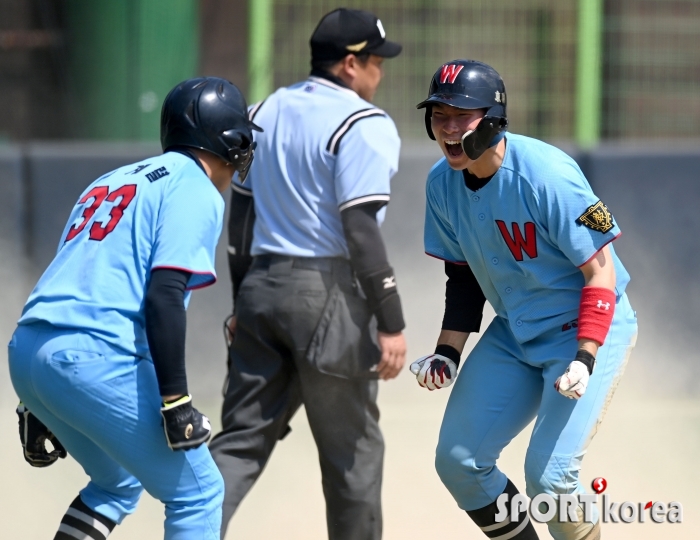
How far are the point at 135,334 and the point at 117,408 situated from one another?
0.23 m

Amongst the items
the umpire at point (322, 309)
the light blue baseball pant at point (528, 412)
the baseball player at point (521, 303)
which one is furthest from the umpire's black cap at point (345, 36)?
the light blue baseball pant at point (528, 412)

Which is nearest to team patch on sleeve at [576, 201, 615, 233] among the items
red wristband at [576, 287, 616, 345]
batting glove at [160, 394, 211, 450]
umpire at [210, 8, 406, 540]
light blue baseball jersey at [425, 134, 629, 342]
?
light blue baseball jersey at [425, 134, 629, 342]

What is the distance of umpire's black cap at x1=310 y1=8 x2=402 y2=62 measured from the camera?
438cm

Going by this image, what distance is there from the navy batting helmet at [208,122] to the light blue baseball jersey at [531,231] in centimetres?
82

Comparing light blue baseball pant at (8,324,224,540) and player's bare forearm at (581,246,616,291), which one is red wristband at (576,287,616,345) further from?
light blue baseball pant at (8,324,224,540)

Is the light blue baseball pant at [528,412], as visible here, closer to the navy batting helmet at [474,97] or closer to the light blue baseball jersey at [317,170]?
the navy batting helmet at [474,97]

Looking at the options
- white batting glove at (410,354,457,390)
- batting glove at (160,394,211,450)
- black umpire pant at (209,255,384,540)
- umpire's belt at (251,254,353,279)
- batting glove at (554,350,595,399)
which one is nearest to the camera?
batting glove at (160,394,211,450)

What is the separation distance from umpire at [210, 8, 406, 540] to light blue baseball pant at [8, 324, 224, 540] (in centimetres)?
94

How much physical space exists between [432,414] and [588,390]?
10.0 ft

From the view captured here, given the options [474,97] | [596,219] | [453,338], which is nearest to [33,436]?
[453,338]

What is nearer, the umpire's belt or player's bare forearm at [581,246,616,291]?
player's bare forearm at [581,246,616,291]

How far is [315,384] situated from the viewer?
407cm

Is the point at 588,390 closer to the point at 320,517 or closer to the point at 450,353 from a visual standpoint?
the point at 450,353

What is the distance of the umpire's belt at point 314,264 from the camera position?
13.7 ft
